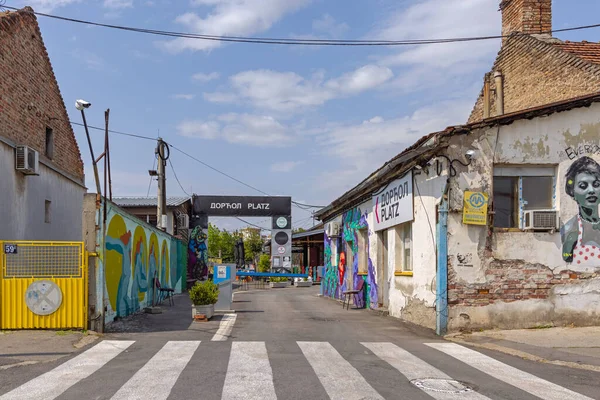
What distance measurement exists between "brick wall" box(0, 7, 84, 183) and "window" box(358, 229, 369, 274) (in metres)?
10.1

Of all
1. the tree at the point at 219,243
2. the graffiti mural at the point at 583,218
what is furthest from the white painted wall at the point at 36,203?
the tree at the point at 219,243

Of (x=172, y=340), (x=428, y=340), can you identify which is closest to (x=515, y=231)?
(x=428, y=340)

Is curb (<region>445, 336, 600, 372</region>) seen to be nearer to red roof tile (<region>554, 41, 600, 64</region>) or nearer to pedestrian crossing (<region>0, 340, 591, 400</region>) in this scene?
pedestrian crossing (<region>0, 340, 591, 400</region>)

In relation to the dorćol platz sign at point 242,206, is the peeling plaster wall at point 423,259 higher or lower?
lower

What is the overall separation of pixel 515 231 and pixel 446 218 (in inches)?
58.6

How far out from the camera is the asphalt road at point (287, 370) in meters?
6.51

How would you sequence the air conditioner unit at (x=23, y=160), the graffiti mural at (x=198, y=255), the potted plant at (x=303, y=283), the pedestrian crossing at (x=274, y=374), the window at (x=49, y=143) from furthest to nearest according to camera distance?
the potted plant at (x=303, y=283) < the graffiti mural at (x=198, y=255) < the window at (x=49, y=143) < the air conditioner unit at (x=23, y=160) < the pedestrian crossing at (x=274, y=374)

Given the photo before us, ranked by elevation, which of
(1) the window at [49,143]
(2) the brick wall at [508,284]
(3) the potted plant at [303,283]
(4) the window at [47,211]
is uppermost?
(1) the window at [49,143]

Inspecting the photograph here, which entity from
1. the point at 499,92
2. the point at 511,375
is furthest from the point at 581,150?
the point at 499,92

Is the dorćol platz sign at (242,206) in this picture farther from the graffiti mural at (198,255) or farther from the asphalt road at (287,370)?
the asphalt road at (287,370)

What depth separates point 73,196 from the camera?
1973cm

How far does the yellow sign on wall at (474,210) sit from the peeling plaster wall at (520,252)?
0.13 meters

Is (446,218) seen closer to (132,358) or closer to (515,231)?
(515,231)

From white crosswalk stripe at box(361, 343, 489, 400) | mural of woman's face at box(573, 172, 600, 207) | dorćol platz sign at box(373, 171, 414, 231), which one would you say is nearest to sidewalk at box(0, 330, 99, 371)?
white crosswalk stripe at box(361, 343, 489, 400)
